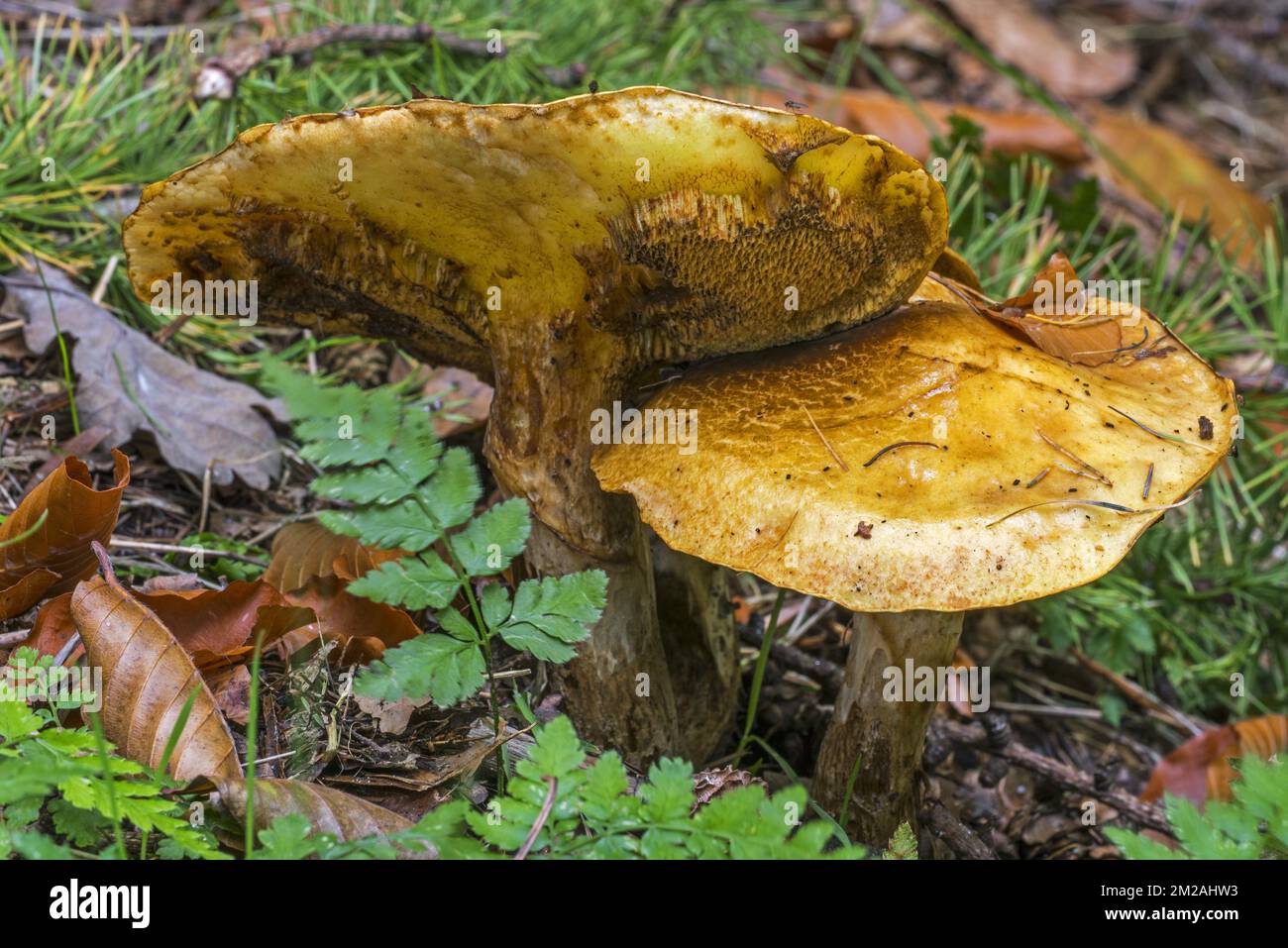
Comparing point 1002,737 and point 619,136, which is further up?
point 619,136

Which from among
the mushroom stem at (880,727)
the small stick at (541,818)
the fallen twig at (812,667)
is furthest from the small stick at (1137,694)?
the small stick at (541,818)

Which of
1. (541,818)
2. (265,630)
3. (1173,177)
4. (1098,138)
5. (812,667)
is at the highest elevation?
(1098,138)

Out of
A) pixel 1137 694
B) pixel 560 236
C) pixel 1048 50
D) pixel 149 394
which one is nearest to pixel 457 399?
pixel 149 394

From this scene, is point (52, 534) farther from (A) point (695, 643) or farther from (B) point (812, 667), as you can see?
(B) point (812, 667)

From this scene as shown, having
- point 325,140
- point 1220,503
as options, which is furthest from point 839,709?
point 1220,503

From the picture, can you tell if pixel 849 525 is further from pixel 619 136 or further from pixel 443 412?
pixel 443 412

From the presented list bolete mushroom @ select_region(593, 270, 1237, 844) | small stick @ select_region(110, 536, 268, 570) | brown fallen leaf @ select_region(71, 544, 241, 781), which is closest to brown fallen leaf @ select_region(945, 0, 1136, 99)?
bolete mushroom @ select_region(593, 270, 1237, 844)
